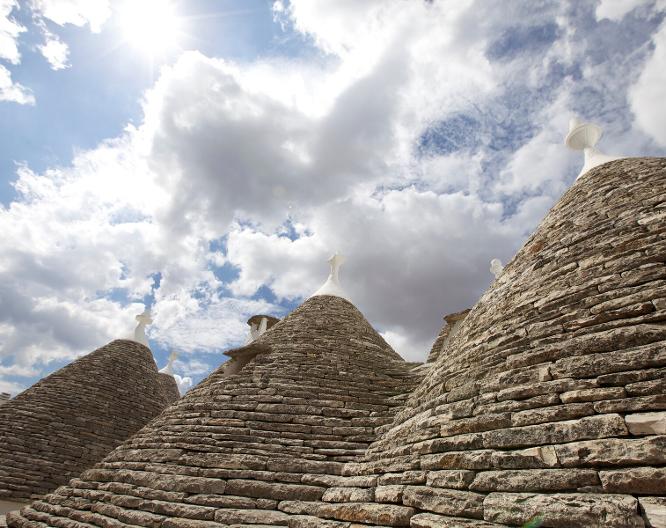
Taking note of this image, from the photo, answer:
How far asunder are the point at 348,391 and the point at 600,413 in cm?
395

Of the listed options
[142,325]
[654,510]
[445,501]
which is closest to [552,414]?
[654,510]

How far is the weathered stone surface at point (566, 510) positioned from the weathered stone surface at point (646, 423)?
43 centimetres

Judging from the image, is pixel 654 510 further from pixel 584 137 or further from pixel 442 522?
pixel 584 137

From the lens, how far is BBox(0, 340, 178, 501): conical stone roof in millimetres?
9094

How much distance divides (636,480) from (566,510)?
40 centimetres

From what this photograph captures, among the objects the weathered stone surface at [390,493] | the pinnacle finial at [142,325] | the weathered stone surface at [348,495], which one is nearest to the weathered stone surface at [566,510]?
the weathered stone surface at [390,493]

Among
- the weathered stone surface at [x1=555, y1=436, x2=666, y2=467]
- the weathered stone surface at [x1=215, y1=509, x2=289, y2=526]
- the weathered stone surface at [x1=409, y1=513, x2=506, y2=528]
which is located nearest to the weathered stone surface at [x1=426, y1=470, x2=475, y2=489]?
the weathered stone surface at [x1=409, y1=513, x2=506, y2=528]

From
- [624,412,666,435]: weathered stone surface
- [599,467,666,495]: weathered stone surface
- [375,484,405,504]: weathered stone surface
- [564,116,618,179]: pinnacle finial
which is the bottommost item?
[599,467,666,495]: weathered stone surface

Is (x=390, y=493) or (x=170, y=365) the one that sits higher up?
(x=170, y=365)

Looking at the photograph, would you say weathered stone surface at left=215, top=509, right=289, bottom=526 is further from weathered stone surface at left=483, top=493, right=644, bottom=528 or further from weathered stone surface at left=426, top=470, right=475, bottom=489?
weathered stone surface at left=483, top=493, right=644, bottom=528

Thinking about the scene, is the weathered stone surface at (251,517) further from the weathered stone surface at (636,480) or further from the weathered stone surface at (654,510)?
the weathered stone surface at (654,510)

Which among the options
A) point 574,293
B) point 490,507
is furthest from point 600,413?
point 574,293

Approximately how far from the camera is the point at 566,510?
93.4 inches

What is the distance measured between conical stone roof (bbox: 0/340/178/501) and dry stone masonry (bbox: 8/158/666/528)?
11.0 feet
